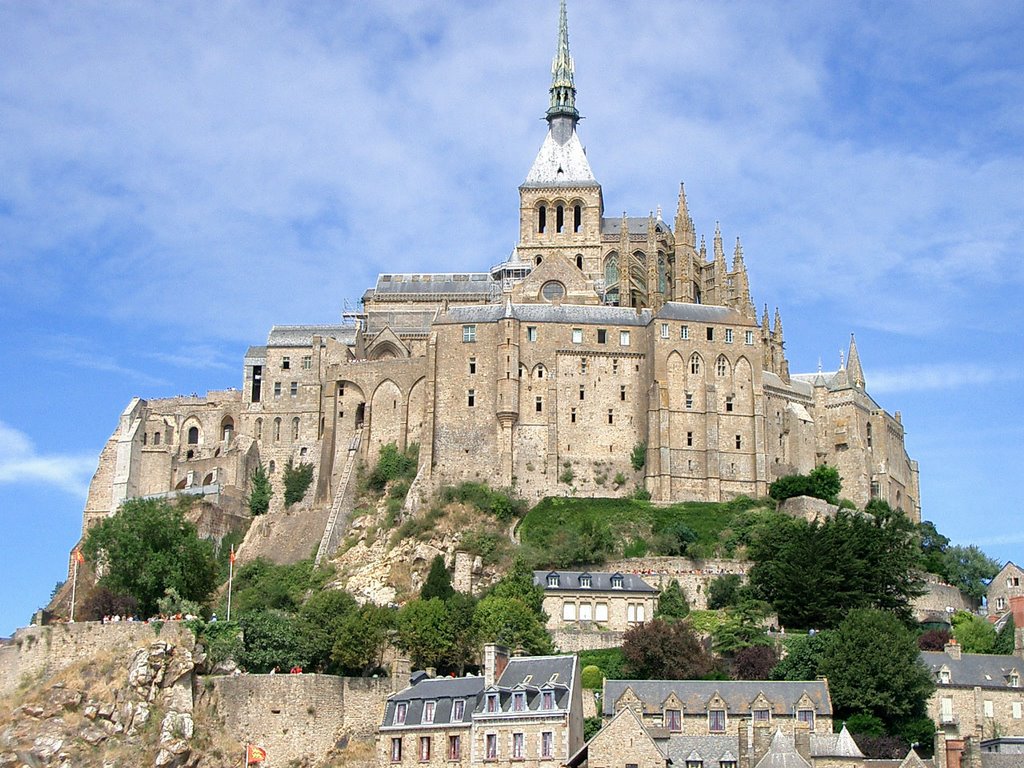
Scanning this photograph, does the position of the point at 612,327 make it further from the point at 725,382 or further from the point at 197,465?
the point at 197,465

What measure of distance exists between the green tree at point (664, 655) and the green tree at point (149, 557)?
21803 millimetres

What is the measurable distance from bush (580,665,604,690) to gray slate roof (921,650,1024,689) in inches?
545

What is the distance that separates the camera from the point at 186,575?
8100 cm

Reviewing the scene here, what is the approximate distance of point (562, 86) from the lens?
121 meters

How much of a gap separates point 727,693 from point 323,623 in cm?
1954

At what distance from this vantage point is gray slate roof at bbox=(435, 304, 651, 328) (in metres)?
103

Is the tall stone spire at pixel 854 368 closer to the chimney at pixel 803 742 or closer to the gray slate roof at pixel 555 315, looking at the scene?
the gray slate roof at pixel 555 315

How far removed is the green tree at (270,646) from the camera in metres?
72.5

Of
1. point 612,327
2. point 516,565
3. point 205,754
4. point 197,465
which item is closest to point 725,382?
point 612,327

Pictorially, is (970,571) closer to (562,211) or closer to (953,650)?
(953,650)

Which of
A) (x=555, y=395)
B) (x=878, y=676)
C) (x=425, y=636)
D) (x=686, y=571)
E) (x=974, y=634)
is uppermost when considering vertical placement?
(x=555, y=395)

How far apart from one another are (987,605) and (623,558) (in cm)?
2123

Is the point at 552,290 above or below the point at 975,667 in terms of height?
above

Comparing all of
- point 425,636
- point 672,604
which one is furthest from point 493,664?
point 672,604
